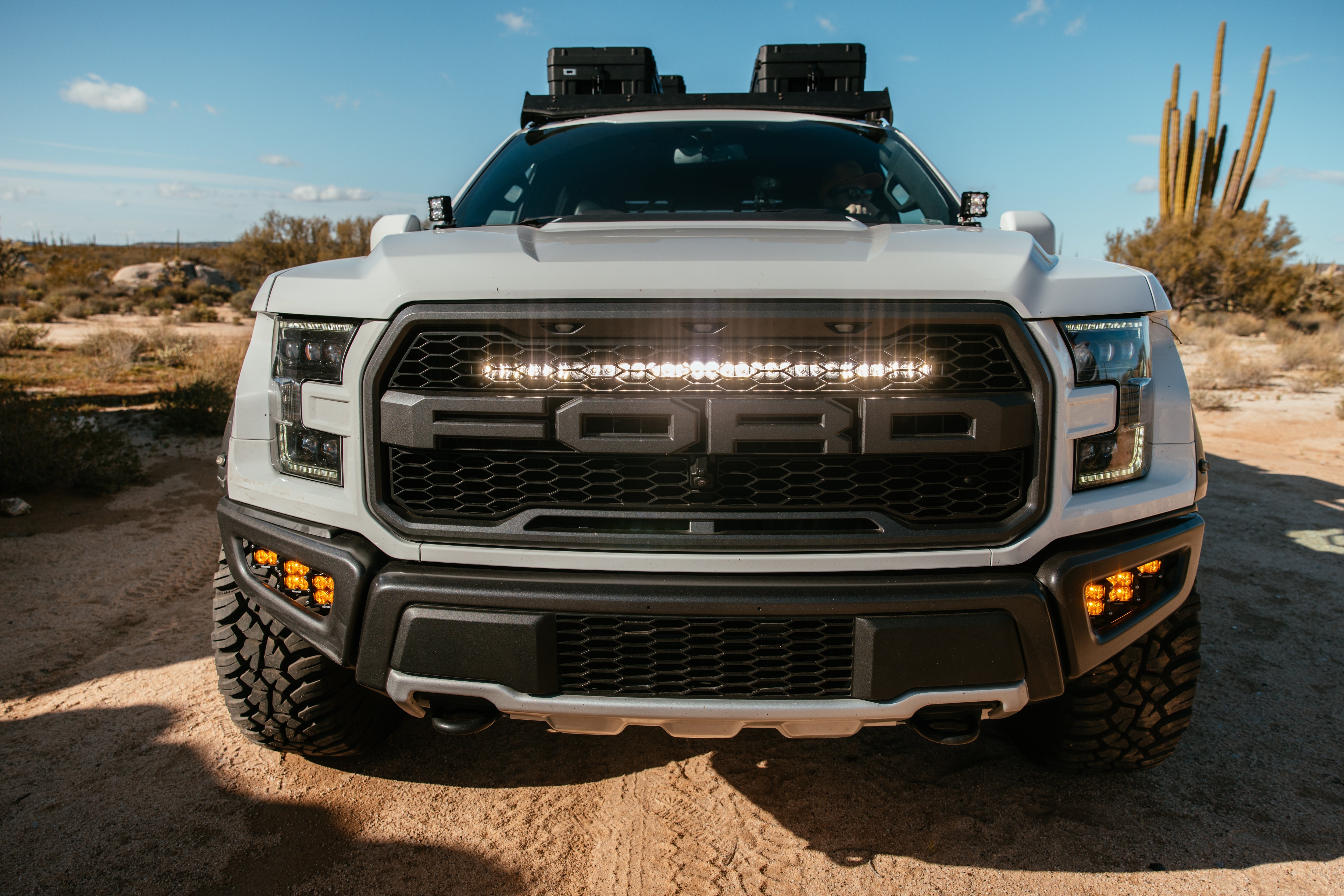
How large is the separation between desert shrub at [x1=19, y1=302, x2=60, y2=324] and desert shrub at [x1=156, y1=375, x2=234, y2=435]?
13.9m

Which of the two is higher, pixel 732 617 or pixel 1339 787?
pixel 732 617

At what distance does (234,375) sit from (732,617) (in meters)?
10.4

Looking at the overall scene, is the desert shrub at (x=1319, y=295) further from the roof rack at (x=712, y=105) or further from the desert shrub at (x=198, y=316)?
the desert shrub at (x=198, y=316)

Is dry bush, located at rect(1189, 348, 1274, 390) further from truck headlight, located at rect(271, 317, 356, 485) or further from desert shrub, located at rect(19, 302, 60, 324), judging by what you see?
desert shrub, located at rect(19, 302, 60, 324)

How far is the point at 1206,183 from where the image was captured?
2191cm

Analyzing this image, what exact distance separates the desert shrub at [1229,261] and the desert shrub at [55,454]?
2326 cm

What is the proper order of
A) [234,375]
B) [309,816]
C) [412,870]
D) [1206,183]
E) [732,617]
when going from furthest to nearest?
[1206,183]
[234,375]
[309,816]
[412,870]
[732,617]

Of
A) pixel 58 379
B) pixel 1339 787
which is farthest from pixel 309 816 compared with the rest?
pixel 58 379

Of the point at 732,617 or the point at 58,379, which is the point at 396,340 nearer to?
the point at 732,617

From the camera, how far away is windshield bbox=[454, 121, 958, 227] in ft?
10.1

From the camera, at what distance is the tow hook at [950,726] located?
1897mm

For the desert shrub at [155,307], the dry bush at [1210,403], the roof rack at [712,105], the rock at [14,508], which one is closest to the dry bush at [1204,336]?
the dry bush at [1210,403]

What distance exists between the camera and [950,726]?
194 centimetres

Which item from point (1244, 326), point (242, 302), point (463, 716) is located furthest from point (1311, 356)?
point (242, 302)
